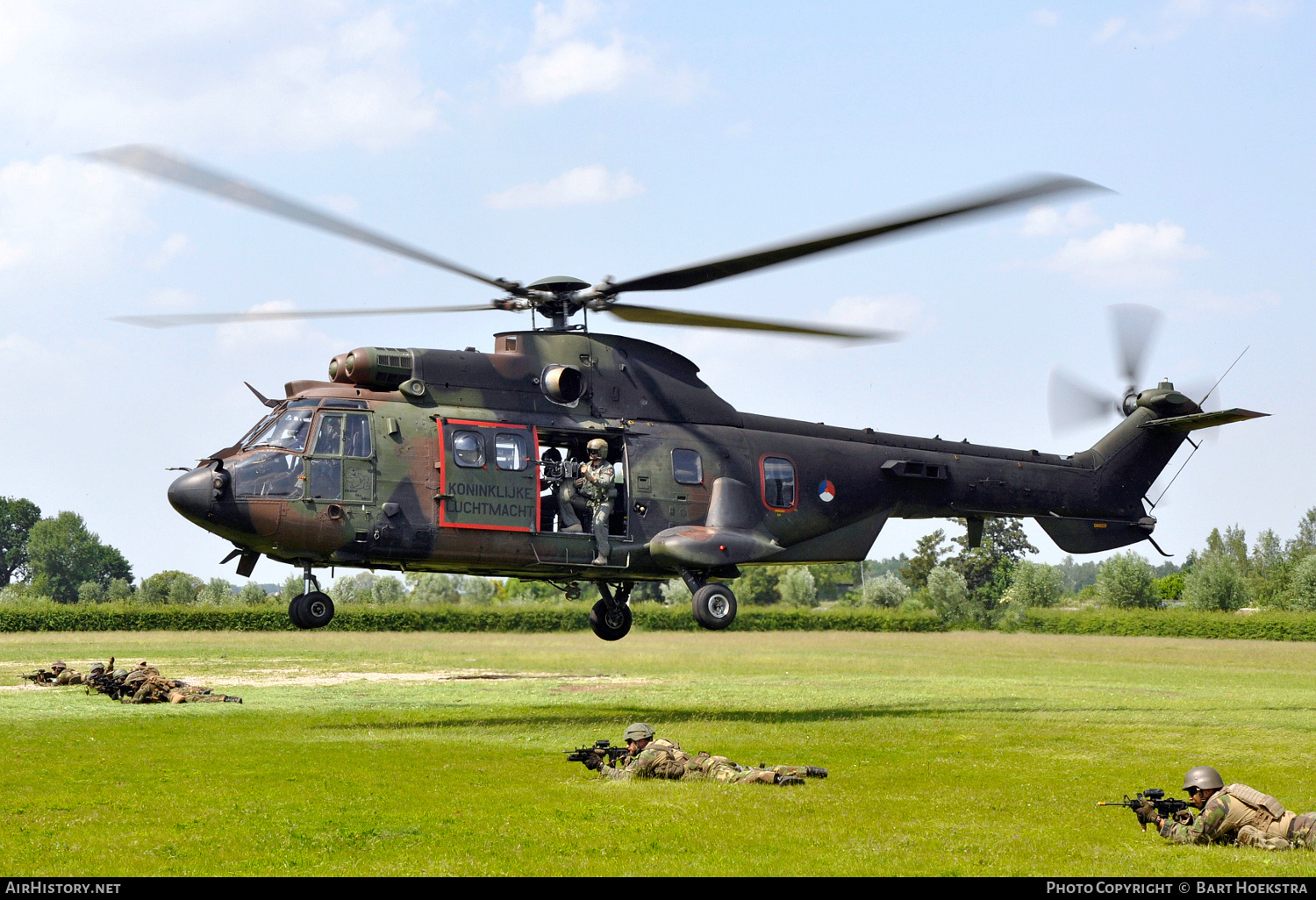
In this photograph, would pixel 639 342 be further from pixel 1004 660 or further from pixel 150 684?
pixel 1004 660

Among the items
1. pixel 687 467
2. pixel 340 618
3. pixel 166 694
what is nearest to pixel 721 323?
pixel 687 467

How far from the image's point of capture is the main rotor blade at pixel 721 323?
18.9 m

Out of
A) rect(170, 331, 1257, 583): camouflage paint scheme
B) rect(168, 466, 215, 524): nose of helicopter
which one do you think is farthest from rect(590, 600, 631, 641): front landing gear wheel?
rect(168, 466, 215, 524): nose of helicopter

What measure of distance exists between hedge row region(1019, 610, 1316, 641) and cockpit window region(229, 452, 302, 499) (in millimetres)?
45896

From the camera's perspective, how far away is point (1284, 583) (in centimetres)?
7038

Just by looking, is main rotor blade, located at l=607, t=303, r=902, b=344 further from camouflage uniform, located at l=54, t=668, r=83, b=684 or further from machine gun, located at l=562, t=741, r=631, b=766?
camouflage uniform, located at l=54, t=668, r=83, b=684

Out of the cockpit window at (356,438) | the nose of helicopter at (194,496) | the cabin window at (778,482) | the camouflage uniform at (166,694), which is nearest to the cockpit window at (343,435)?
the cockpit window at (356,438)

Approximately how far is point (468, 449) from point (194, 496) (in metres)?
3.93

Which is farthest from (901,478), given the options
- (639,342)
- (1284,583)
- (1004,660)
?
(1284,583)

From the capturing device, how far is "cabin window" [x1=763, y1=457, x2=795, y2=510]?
832 inches

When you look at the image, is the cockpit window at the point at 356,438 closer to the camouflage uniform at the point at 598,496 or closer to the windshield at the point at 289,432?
the windshield at the point at 289,432

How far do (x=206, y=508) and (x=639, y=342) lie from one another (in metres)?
7.41

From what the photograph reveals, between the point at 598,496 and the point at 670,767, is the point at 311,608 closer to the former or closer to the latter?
the point at 598,496

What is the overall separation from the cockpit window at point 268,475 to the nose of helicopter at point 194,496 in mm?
353
